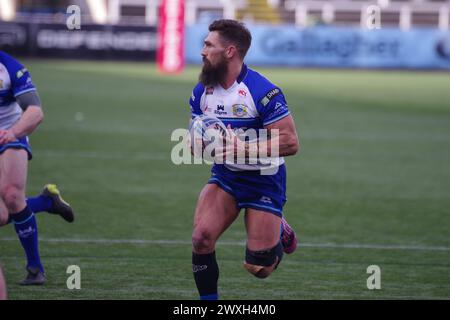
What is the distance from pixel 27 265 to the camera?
901 cm

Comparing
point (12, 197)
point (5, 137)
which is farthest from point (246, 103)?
point (12, 197)

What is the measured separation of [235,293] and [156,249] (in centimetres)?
198

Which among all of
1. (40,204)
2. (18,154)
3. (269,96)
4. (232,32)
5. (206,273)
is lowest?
(40,204)

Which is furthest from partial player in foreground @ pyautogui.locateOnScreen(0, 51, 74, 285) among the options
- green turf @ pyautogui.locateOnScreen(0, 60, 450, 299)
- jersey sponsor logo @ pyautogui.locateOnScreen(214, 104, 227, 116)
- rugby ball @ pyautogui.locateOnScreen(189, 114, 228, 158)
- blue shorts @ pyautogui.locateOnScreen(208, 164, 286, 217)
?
blue shorts @ pyautogui.locateOnScreen(208, 164, 286, 217)

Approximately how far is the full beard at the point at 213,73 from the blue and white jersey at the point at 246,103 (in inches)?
2.5

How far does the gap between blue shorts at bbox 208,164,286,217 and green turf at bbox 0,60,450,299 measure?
1.17 metres

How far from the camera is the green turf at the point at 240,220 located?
9250mm

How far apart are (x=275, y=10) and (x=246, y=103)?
4359 cm

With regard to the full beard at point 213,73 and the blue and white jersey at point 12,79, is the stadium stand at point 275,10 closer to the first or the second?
the blue and white jersey at point 12,79

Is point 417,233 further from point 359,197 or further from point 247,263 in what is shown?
point 247,263

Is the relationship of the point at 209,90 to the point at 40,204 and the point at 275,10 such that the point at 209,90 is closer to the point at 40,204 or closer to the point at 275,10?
the point at 40,204

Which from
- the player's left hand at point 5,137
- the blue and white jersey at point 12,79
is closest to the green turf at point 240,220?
the player's left hand at point 5,137

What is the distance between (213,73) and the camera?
766cm
